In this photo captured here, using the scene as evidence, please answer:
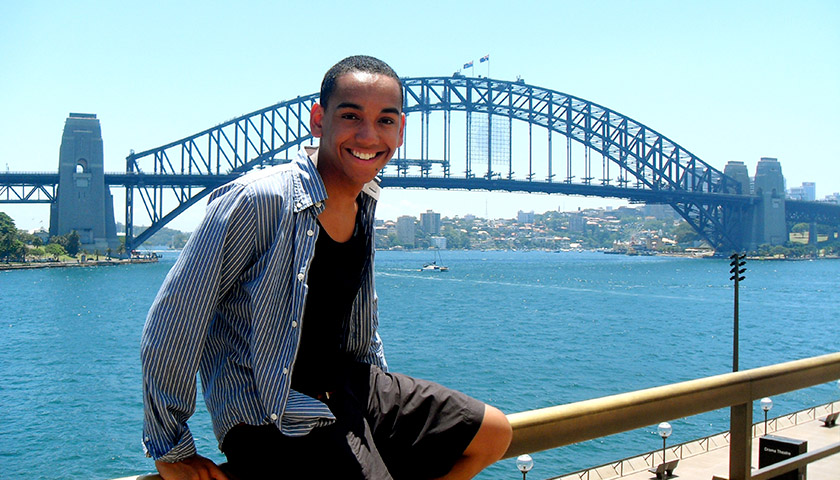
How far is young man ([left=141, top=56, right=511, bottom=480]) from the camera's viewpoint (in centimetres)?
120

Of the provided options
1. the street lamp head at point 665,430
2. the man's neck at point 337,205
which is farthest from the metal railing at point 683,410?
the street lamp head at point 665,430

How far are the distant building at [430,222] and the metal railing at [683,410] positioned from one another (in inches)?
5463

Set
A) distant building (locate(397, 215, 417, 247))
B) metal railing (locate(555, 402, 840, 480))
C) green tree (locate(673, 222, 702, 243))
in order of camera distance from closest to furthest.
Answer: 1. metal railing (locate(555, 402, 840, 480))
2. green tree (locate(673, 222, 702, 243))
3. distant building (locate(397, 215, 417, 247))

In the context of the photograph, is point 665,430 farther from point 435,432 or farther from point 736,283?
point 736,283

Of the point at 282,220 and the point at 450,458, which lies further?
the point at 450,458

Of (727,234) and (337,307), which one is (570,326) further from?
(727,234)

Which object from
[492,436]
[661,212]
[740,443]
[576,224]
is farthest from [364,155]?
[576,224]

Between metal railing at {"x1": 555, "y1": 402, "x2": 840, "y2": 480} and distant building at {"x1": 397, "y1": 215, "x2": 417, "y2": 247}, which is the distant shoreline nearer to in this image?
metal railing at {"x1": 555, "y1": 402, "x2": 840, "y2": 480}

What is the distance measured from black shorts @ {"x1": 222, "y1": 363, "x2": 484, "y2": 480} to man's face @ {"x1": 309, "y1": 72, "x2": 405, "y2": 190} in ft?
1.27

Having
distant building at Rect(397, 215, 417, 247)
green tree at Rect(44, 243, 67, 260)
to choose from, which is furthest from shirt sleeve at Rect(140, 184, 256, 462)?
distant building at Rect(397, 215, 417, 247)

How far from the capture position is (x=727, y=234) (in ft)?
230

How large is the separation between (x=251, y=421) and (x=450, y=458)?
0.39 meters

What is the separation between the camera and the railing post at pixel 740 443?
1.88 meters

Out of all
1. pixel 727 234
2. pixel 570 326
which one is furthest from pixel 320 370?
pixel 727 234
